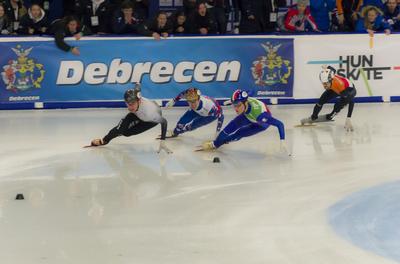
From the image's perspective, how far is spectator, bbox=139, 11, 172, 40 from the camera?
1571 centimetres

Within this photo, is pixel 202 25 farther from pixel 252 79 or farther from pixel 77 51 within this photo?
pixel 77 51

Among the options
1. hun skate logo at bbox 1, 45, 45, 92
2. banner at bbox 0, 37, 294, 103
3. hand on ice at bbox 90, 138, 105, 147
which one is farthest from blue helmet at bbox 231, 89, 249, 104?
hun skate logo at bbox 1, 45, 45, 92

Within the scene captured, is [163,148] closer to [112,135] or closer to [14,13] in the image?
[112,135]

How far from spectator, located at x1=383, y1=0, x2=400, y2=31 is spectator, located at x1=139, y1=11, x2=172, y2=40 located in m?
Result: 4.35

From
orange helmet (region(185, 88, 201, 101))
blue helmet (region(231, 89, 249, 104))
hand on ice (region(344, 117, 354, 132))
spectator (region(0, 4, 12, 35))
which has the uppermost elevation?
spectator (region(0, 4, 12, 35))

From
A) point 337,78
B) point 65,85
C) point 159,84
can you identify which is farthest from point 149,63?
point 337,78

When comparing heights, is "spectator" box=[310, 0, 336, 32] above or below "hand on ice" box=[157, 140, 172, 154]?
above

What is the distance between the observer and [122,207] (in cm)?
852

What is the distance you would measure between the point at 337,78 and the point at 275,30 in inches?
130

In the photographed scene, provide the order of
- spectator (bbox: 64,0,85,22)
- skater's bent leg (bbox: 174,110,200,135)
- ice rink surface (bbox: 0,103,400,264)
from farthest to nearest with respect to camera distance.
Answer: spectator (bbox: 64,0,85,22)
skater's bent leg (bbox: 174,110,200,135)
ice rink surface (bbox: 0,103,400,264)

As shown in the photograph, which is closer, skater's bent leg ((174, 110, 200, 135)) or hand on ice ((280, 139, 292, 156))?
hand on ice ((280, 139, 292, 156))

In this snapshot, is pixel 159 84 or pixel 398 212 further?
pixel 159 84

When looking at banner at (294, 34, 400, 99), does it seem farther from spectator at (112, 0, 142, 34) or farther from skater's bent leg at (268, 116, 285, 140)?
skater's bent leg at (268, 116, 285, 140)

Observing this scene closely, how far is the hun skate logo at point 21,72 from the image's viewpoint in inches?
607
